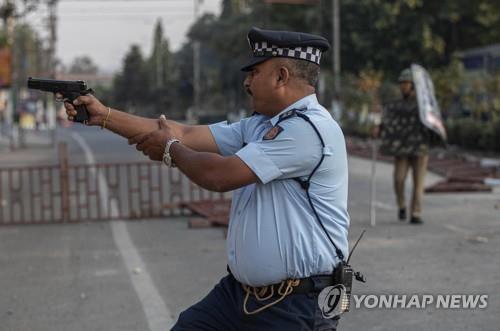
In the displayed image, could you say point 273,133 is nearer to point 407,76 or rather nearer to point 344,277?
point 344,277

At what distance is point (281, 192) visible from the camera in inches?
130

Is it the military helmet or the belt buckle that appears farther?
the military helmet

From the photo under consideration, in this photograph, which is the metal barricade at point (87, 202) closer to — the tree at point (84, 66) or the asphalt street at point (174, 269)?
the asphalt street at point (174, 269)

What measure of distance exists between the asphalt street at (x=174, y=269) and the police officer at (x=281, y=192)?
282 centimetres

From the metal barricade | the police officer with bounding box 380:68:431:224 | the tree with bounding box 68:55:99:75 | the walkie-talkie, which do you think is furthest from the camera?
the tree with bounding box 68:55:99:75

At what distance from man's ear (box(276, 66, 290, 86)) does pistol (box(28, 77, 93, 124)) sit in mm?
772

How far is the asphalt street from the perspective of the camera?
254 inches

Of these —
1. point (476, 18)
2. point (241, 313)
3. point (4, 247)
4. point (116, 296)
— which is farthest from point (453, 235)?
point (476, 18)

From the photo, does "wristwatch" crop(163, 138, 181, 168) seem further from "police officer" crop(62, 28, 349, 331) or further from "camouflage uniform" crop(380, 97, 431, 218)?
"camouflage uniform" crop(380, 97, 431, 218)

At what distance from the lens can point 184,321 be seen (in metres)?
3.46

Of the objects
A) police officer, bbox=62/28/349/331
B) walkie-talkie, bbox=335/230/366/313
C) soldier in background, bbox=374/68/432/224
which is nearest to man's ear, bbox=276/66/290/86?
police officer, bbox=62/28/349/331

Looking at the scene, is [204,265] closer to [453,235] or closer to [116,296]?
[116,296]

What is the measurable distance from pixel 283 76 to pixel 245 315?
0.93 meters

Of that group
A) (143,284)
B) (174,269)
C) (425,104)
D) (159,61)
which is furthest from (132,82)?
(143,284)
